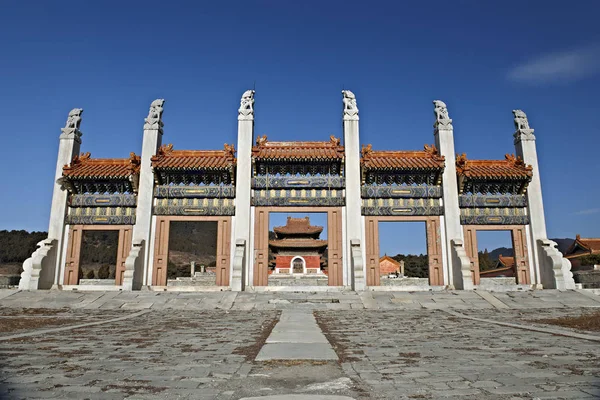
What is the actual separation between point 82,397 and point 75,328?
6.45 m

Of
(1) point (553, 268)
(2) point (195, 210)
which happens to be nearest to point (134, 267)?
(2) point (195, 210)

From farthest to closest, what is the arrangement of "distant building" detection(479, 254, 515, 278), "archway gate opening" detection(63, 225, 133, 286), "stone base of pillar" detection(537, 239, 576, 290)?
1. "distant building" detection(479, 254, 515, 278)
2. "archway gate opening" detection(63, 225, 133, 286)
3. "stone base of pillar" detection(537, 239, 576, 290)

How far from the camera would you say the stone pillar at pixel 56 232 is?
18953mm

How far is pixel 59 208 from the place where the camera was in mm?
20656

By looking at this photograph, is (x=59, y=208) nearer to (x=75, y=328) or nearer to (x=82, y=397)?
(x=75, y=328)

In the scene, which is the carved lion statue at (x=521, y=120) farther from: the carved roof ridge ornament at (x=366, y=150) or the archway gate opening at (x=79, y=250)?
the archway gate opening at (x=79, y=250)

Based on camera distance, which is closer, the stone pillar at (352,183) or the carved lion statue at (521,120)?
the stone pillar at (352,183)

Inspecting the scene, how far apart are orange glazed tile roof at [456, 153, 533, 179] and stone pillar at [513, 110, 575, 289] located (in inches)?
19.9

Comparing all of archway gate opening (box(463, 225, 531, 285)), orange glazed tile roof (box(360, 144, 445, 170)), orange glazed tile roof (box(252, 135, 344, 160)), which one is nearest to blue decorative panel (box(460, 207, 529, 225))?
archway gate opening (box(463, 225, 531, 285))

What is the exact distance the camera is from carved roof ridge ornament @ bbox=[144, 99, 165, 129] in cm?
2139

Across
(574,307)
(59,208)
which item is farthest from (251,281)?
(574,307)

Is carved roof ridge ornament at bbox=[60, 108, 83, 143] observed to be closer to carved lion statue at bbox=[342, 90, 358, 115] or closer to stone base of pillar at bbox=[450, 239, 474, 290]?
carved lion statue at bbox=[342, 90, 358, 115]

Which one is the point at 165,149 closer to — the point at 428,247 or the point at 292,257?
the point at 428,247

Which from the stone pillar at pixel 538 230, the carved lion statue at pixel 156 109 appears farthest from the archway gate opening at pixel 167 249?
the stone pillar at pixel 538 230
